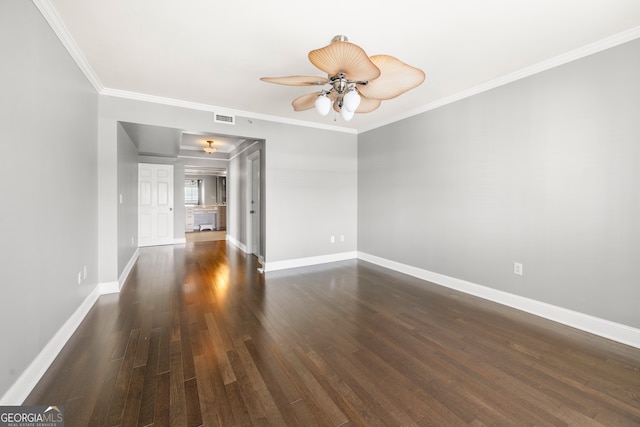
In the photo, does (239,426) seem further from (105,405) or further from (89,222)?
(89,222)

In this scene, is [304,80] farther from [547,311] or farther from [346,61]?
[547,311]

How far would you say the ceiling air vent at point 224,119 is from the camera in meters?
4.01

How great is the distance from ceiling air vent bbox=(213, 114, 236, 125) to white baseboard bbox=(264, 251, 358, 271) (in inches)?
92.9

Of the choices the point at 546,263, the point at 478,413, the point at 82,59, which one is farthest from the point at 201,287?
the point at 546,263

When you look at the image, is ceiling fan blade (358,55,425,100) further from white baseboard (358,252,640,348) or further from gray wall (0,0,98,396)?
white baseboard (358,252,640,348)

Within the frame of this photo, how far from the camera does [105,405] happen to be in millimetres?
1575

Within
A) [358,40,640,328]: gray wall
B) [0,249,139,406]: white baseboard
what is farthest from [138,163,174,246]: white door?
[358,40,640,328]: gray wall

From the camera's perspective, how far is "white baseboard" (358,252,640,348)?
2289 millimetres

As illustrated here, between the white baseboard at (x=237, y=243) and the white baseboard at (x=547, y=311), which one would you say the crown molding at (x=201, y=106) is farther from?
the white baseboard at (x=547, y=311)

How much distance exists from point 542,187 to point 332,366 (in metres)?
2.78

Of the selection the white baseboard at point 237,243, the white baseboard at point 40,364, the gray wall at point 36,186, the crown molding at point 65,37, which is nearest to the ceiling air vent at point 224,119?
the crown molding at point 65,37

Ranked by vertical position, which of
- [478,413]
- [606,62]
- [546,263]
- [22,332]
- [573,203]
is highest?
[606,62]

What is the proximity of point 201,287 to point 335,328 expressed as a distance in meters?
2.14

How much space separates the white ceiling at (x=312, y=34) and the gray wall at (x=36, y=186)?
1.29 feet
